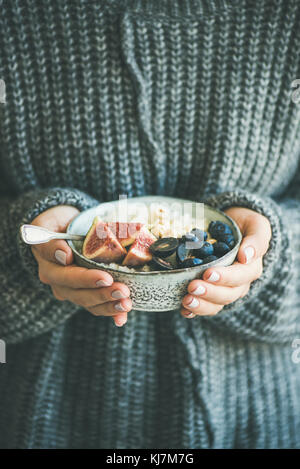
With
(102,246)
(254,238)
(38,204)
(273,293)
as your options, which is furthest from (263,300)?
(38,204)

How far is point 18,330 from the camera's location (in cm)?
84

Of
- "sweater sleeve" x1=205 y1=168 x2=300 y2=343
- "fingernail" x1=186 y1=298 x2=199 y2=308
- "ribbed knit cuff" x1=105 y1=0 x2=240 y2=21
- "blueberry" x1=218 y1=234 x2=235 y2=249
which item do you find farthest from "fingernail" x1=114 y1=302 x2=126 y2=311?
"ribbed knit cuff" x1=105 y1=0 x2=240 y2=21

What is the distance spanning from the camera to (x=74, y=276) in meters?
0.59

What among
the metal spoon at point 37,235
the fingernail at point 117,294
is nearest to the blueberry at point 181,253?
the fingernail at point 117,294

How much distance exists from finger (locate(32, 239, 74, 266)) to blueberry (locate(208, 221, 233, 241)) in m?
0.26

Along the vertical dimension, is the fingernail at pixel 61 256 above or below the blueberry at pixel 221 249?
below

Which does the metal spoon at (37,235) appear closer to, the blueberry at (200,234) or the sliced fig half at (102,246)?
the sliced fig half at (102,246)

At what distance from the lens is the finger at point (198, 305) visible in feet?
1.88

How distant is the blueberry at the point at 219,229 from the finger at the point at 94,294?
20 centimetres

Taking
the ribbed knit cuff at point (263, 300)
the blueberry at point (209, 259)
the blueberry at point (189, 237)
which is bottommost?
the ribbed knit cuff at point (263, 300)

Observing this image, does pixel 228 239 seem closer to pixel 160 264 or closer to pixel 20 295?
pixel 160 264

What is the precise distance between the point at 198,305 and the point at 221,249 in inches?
4.0

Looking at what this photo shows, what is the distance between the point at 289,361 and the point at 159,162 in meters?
0.64
